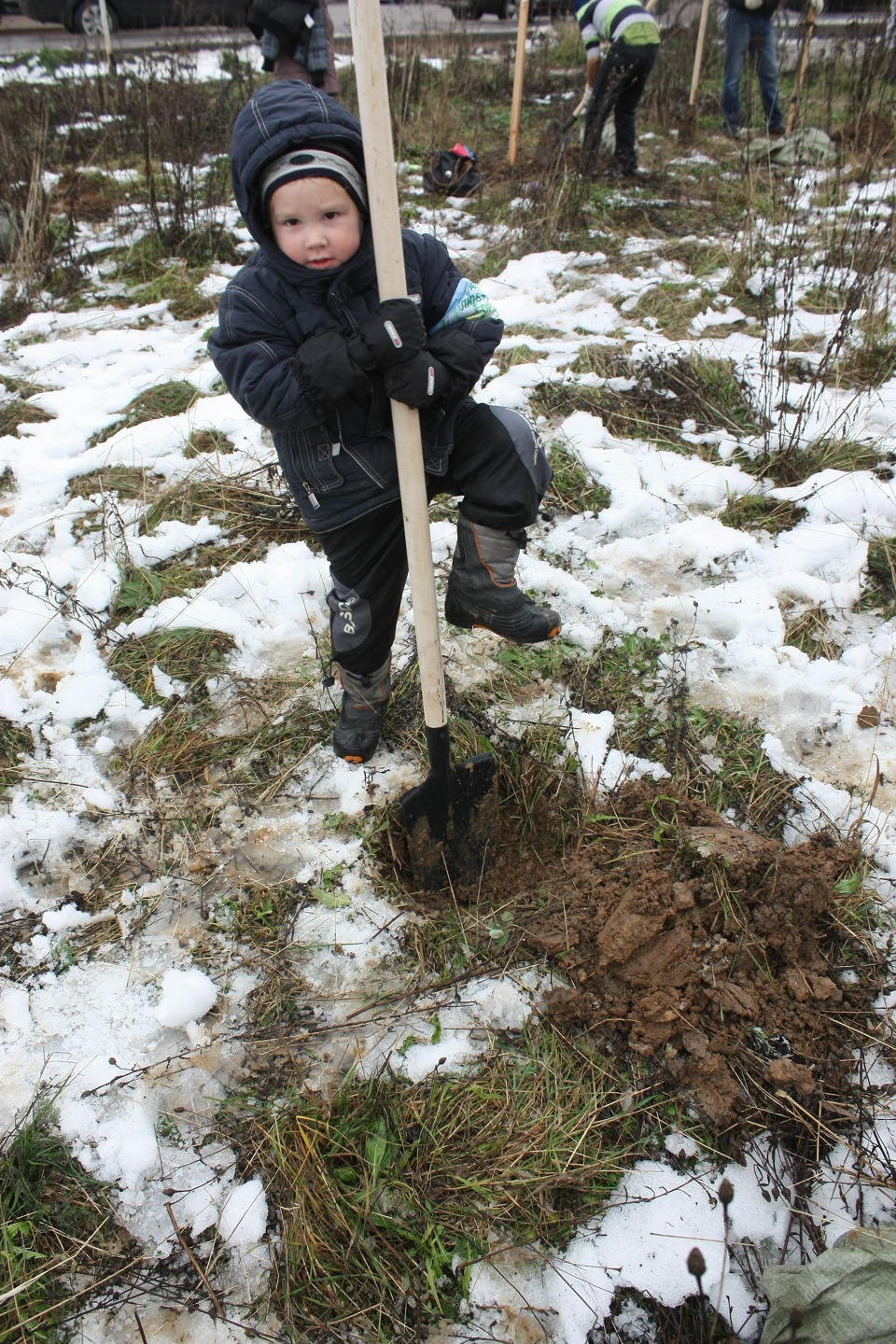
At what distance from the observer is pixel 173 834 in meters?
2.25

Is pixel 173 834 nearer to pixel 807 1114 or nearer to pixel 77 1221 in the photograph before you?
pixel 77 1221

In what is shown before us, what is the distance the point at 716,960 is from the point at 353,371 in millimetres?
1525

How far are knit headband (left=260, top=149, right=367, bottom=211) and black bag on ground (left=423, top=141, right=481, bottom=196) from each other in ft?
16.9

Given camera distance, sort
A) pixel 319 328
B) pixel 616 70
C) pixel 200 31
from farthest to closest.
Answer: pixel 200 31 < pixel 616 70 < pixel 319 328

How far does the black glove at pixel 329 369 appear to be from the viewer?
160 cm

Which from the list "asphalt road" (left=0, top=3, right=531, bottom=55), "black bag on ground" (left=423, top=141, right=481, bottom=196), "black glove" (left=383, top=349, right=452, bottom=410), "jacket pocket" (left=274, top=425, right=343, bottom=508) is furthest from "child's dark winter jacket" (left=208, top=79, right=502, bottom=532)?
"asphalt road" (left=0, top=3, right=531, bottom=55)

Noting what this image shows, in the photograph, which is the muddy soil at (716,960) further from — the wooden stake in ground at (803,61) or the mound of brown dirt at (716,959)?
the wooden stake in ground at (803,61)

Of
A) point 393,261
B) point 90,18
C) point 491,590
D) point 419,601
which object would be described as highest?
point 90,18

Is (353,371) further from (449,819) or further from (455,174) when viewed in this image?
(455,174)

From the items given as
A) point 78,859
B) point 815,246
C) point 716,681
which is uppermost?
point 815,246

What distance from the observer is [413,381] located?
5.20ft

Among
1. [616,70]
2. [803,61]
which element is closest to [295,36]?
[616,70]

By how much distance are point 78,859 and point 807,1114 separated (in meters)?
1.90

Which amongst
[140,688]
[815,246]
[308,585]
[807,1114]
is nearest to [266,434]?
[308,585]
